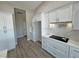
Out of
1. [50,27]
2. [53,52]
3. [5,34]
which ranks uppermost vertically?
[50,27]

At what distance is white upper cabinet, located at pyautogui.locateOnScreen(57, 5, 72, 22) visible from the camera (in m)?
3.17

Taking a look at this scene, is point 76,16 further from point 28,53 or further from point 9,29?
point 9,29

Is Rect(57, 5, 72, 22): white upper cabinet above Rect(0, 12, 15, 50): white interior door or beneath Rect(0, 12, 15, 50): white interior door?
above

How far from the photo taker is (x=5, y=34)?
14.7 feet

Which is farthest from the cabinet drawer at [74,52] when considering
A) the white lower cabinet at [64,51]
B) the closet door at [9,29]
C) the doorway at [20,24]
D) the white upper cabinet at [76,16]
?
the doorway at [20,24]

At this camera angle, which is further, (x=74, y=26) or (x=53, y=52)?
(x=53, y=52)

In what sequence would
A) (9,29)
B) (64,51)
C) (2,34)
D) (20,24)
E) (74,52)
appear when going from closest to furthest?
(74,52) < (64,51) < (2,34) < (9,29) < (20,24)

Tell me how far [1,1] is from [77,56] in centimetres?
454

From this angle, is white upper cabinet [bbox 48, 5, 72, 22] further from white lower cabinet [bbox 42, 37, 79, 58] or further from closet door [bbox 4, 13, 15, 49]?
closet door [bbox 4, 13, 15, 49]

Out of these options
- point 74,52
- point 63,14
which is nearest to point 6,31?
point 63,14

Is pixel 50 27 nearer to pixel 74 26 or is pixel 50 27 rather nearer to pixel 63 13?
pixel 63 13

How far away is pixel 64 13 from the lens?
346cm

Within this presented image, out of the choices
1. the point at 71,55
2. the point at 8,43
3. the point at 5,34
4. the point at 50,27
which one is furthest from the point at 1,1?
the point at 71,55

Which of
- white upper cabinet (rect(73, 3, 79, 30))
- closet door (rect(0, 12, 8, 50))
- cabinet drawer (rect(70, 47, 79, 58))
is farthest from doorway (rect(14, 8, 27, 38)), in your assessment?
cabinet drawer (rect(70, 47, 79, 58))
